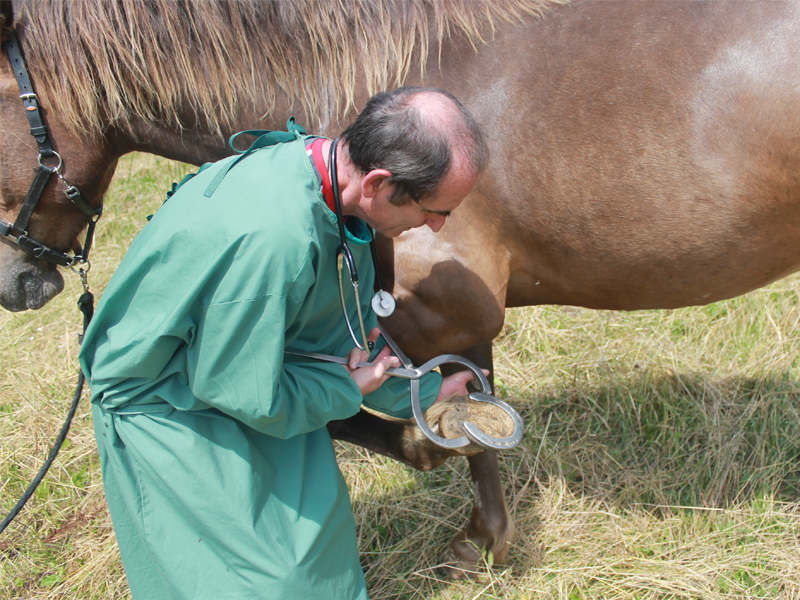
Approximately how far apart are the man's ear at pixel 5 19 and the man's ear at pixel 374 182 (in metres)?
1.32

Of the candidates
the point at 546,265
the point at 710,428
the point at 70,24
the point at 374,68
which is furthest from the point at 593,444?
the point at 70,24

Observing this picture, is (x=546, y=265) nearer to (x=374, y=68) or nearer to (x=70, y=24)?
(x=374, y=68)

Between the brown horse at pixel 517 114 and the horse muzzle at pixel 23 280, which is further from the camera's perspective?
the horse muzzle at pixel 23 280

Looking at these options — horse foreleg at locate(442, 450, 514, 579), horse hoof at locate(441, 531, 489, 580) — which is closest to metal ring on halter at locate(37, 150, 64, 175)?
horse foreleg at locate(442, 450, 514, 579)

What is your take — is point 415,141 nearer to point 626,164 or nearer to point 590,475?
point 626,164

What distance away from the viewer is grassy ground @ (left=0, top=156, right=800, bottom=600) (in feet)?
7.50

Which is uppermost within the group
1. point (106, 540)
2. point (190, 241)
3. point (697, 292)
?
point (190, 241)

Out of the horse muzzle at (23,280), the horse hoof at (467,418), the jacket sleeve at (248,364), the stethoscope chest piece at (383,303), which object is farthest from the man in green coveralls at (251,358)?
the horse muzzle at (23,280)

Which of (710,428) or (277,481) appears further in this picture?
(710,428)

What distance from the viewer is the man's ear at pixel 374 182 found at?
130 cm

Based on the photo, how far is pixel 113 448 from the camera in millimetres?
1523

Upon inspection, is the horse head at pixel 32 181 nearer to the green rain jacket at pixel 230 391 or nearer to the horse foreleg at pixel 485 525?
the green rain jacket at pixel 230 391

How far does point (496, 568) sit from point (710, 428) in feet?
3.95

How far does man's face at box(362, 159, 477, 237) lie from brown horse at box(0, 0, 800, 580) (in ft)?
1.29
